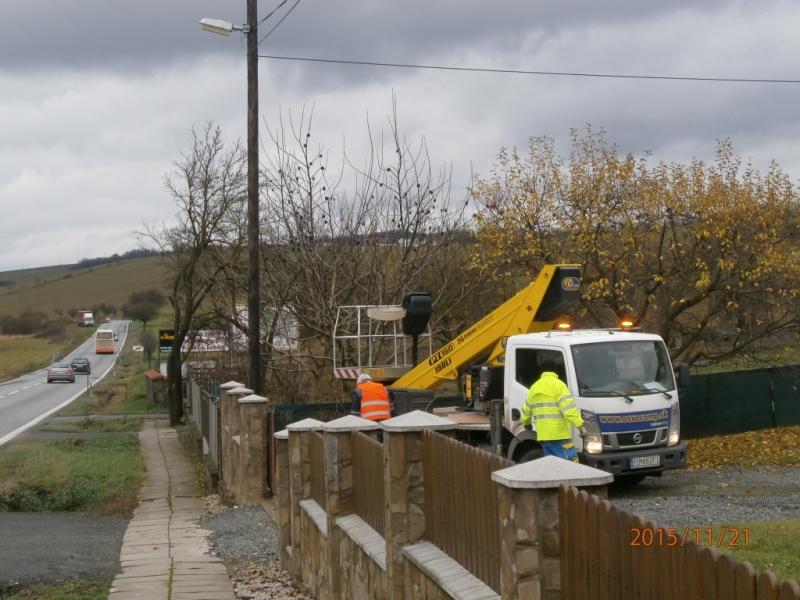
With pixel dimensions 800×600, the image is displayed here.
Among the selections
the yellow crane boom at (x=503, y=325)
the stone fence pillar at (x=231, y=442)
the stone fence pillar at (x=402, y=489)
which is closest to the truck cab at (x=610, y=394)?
the yellow crane boom at (x=503, y=325)

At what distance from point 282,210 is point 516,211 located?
700 cm

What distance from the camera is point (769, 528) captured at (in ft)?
30.1

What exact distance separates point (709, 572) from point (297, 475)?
7.24 meters

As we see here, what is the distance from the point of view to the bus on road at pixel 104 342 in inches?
4254

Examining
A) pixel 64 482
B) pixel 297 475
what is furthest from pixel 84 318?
pixel 297 475

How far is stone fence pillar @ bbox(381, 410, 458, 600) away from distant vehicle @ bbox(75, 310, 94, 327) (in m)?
130

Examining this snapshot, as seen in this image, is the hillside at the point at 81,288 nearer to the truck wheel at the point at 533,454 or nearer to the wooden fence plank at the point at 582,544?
the truck wheel at the point at 533,454

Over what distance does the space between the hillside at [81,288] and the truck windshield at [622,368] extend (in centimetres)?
11690

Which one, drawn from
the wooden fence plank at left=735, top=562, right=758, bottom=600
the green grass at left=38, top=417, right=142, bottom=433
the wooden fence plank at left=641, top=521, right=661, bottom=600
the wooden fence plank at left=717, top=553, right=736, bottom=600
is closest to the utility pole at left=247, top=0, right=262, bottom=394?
the wooden fence plank at left=641, top=521, right=661, bottom=600

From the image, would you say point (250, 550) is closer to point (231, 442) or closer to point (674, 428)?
point (231, 442)

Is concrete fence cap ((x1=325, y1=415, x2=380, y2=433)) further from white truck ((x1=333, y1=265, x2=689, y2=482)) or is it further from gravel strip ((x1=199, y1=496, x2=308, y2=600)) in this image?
white truck ((x1=333, y1=265, x2=689, y2=482))

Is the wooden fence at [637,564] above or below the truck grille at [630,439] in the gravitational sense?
above

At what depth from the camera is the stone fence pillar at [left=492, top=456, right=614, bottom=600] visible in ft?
12.4

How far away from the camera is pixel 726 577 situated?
2.73m
